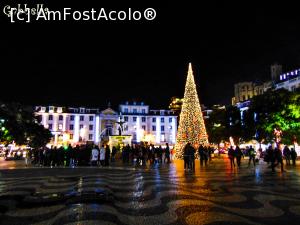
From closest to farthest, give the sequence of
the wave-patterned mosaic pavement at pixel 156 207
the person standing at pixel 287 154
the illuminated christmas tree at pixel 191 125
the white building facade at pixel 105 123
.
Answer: the wave-patterned mosaic pavement at pixel 156 207
the person standing at pixel 287 154
the illuminated christmas tree at pixel 191 125
the white building facade at pixel 105 123

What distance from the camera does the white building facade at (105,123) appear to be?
3674 inches

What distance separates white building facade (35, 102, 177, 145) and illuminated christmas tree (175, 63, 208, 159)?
53609 mm

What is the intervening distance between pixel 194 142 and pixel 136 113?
6656cm

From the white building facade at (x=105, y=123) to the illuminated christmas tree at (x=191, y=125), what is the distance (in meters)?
53.6

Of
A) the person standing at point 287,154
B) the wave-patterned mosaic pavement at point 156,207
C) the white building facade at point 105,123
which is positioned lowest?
the wave-patterned mosaic pavement at point 156,207

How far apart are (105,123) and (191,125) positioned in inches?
2537

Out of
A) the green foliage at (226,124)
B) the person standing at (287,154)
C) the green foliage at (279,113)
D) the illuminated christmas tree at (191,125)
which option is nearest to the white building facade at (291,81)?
the green foliage at (226,124)

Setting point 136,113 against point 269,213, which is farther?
point 136,113

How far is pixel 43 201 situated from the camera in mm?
9203

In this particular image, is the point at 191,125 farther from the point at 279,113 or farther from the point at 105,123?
the point at 105,123

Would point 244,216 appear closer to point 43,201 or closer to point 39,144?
point 43,201

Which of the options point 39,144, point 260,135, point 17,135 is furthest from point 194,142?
point 39,144

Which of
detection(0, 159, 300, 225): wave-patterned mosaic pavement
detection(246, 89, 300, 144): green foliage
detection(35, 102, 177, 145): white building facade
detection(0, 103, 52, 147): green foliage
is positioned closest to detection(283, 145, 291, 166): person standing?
detection(246, 89, 300, 144): green foliage

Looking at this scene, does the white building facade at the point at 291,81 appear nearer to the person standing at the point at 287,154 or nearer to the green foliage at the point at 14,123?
the person standing at the point at 287,154
